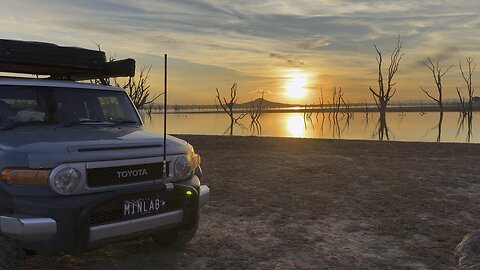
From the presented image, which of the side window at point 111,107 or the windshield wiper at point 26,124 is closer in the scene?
the windshield wiper at point 26,124

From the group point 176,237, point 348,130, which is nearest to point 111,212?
point 176,237

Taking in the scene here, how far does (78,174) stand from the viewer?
3424 mm

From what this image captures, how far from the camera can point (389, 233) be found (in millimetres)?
5555

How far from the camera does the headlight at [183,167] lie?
4230 millimetres

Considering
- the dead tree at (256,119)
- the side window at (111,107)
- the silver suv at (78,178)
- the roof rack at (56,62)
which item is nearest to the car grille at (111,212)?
the silver suv at (78,178)

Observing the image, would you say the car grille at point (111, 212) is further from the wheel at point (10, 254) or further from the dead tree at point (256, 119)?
the dead tree at point (256, 119)

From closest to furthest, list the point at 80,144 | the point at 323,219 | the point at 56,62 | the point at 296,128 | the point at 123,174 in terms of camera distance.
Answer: the point at 80,144, the point at 123,174, the point at 56,62, the point at 323,219, the point at 296,128

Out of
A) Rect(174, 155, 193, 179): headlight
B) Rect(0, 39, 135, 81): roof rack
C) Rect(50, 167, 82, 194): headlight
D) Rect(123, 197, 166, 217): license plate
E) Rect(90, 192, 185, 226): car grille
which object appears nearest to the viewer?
Rect(50, 167, 82, 194): headlight

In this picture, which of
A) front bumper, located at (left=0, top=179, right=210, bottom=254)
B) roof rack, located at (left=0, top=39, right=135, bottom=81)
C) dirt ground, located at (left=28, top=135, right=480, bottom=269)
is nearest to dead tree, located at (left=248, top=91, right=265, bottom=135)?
dirt ground, located at (left=28, top=135, right=480, bottom=269)

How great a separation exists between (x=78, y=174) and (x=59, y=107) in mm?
1433

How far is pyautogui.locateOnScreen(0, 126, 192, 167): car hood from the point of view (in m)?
3.36

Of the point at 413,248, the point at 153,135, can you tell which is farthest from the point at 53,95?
the point at 413,248

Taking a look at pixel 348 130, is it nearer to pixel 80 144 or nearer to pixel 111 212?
pixel 111 212

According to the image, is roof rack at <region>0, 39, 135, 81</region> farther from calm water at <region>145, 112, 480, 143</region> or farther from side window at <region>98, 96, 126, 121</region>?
calm water at <region>145, 112, 480, 143</region>
